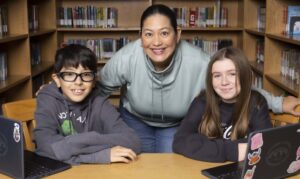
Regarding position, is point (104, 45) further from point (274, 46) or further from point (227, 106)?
point (227, 106)

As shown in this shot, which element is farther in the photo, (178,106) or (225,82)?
(178,106)

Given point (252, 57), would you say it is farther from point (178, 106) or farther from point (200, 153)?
point (200, 153)

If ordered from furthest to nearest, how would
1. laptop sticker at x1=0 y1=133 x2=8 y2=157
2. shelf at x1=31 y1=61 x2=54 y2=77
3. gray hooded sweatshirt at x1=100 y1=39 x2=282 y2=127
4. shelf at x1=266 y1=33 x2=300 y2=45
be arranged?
shelf at x1=31 y1=61 x2=54 y2=77 → shelf at x1=266 y1=33 x2=300 y2=45 → gray hooded sweatshirt at x1=100 y1=39 x2=282 y2=127 → laptop sticker at x1=0 y1=133 x2=8 y2=157

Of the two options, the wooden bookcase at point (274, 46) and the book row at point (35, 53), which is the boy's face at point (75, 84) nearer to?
the wooden bookcase at point (274, 46)

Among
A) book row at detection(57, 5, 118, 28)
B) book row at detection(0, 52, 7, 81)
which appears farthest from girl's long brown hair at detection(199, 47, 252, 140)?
book row at detection(57, 5, 118, 28)

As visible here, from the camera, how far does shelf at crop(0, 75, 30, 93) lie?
295 centimetres

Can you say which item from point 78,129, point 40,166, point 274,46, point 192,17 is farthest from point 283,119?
point 192,17

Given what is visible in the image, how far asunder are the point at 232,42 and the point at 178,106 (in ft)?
8.67

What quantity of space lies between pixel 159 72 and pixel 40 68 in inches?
82.8

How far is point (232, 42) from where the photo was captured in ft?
15.3

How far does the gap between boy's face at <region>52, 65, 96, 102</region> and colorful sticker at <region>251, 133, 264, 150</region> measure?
0.86 metres

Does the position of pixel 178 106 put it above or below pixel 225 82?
below

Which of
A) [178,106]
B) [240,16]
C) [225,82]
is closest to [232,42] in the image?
[240,16]

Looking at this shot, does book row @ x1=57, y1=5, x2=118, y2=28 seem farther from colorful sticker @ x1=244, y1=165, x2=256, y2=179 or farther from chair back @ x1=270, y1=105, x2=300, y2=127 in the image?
colorful sticker @ x1=244, y1=165, x2=256, y2=179
